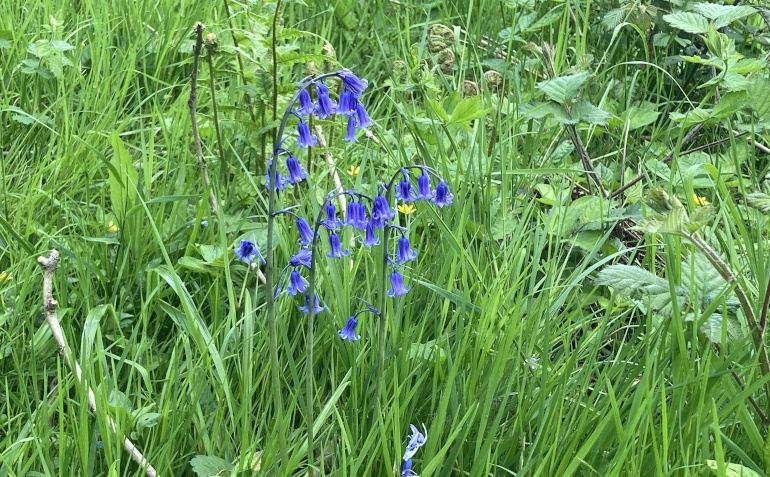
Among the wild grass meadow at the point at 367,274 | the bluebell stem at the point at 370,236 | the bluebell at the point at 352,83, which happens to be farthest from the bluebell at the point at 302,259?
the bluebell at the point at 352,83

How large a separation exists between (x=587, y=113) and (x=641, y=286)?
96cm

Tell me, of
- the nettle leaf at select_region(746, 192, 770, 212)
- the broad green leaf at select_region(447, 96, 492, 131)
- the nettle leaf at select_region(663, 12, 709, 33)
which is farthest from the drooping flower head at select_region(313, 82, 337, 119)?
the nettle leaf at select_region(663, 12, 709, 33)

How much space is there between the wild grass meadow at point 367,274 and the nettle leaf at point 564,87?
0.01 metres

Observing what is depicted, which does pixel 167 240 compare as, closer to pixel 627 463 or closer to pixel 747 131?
pixel 627 463

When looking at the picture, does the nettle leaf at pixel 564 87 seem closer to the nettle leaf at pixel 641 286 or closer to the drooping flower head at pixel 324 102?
the nettle leaf at pixel 641 286

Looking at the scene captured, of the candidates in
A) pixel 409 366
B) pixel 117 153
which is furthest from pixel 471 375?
pixel 117 153

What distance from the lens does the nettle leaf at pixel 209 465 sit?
1.60 m

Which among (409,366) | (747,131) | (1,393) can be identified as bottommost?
(1,393)

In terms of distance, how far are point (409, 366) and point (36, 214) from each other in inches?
60.3

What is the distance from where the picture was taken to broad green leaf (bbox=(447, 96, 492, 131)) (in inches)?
94.2

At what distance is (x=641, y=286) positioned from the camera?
1701 millimetres

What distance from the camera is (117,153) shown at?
248 cm

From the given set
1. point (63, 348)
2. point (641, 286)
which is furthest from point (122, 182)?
point (641, 286)

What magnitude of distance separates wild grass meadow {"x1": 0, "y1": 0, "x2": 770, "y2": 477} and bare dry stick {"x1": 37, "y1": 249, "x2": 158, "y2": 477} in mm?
14
